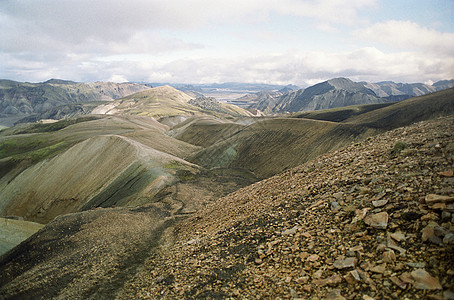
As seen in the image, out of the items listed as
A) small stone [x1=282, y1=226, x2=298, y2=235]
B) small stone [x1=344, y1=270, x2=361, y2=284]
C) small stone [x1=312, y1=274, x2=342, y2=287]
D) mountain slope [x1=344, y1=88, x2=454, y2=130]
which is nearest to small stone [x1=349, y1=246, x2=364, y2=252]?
small stone [x1=344, y1=270, x2=361, y2=284]

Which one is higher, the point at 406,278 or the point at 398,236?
the point at 398,236

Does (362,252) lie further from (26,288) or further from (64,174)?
(64,174)

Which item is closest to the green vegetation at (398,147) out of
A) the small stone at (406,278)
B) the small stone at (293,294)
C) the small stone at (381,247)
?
the small stone at (381,247)

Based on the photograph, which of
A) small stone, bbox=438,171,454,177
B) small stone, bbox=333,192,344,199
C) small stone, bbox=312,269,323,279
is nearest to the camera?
small stone, bbox=312,269,323,279

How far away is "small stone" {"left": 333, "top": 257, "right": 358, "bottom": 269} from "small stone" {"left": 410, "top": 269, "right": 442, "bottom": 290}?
1.37 m

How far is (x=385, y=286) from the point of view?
19.2 ft

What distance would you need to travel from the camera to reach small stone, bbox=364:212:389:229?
752 cm

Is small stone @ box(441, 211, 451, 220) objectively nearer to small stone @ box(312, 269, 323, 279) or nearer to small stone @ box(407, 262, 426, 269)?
small stone @ box(407, 262, 426, 269)

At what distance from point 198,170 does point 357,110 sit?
10401 centimetres

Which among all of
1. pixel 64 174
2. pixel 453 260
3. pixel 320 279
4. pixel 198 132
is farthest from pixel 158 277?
pixel 198 132

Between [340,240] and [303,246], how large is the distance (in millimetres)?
1225

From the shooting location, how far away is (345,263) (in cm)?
696

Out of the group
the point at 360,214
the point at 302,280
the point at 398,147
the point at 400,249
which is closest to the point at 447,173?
the point at 360,214

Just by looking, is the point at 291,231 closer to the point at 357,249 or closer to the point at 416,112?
the point at 357,249
